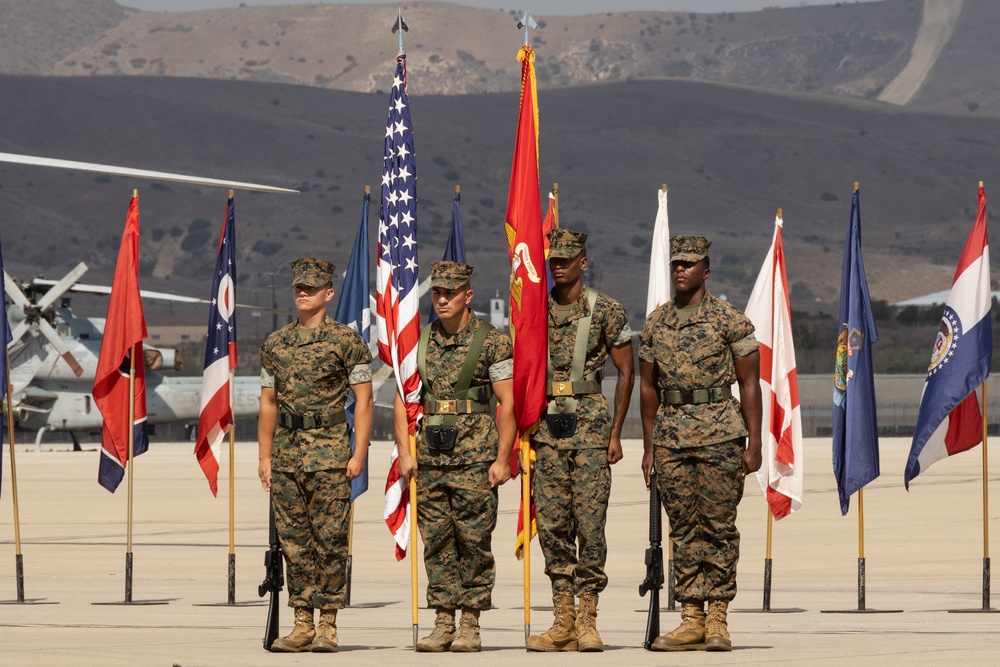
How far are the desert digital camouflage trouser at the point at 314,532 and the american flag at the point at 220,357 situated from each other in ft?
11.8

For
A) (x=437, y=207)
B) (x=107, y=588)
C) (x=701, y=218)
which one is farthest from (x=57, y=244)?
(x=107, y=588)

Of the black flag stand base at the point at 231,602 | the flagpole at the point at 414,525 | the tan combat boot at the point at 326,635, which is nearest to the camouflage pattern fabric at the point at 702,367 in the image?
the flagpole at the point at 414,525

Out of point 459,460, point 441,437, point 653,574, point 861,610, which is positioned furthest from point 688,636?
point 861,610

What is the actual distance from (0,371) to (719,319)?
5984 mm

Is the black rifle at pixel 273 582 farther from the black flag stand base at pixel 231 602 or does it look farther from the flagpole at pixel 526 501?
the black flag stand base at pixel 231 602

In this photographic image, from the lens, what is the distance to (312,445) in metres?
10.4

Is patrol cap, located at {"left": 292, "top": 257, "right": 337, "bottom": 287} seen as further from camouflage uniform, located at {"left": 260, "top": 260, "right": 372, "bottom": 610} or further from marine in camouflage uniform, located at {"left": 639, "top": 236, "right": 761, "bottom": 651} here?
marine in camouflage uniform, located at {"left": 639, "top": 236, "right": 761, "bottom": 651}

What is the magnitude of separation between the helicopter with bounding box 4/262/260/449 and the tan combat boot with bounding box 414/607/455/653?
32.0 metres

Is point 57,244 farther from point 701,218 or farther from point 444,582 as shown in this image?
point 444,582

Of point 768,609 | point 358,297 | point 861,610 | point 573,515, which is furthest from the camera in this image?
point 358,297

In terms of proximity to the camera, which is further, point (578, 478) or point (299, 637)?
point (299, 637)

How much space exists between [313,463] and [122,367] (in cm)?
450

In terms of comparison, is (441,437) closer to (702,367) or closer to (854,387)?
(702,367)

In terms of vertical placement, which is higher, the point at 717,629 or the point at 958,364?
the point at 958,364
